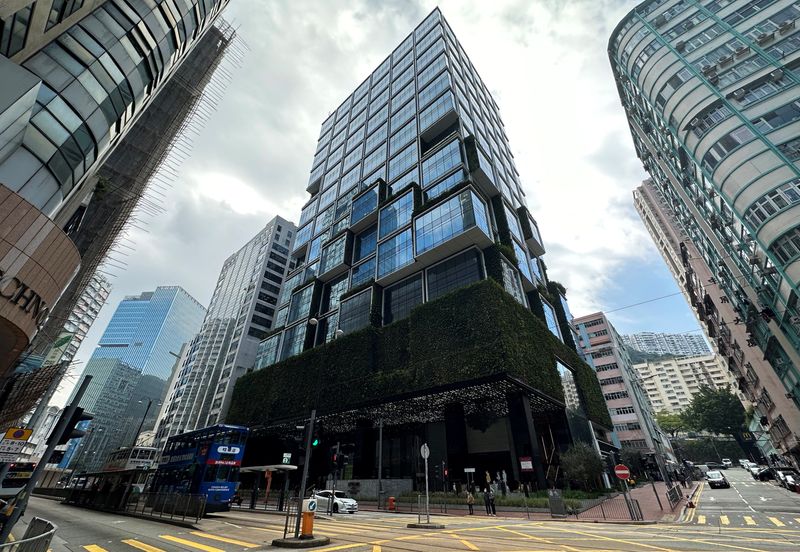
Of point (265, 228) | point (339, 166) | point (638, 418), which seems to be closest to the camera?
point (638, 418)

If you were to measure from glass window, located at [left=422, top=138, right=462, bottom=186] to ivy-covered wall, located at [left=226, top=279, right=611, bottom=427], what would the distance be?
19799 millimetres

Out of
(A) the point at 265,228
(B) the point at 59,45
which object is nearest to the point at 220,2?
(B) the point at 59,45

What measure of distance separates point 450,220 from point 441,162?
1254 cm

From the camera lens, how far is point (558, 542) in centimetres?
1005

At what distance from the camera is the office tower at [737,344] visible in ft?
142

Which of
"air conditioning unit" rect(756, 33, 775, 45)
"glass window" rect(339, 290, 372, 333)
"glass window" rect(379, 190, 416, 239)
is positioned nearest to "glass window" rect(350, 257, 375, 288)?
"glass window" rect(339, 290, 372, 333)

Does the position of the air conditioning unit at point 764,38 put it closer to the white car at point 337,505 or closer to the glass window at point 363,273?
the glass window at point 363,273

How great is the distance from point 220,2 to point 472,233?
28.0 meters

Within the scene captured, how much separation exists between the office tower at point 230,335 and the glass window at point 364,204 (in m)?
38.5

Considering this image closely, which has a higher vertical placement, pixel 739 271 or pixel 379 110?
pixel 379 110

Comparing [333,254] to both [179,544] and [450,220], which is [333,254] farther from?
[179,544]

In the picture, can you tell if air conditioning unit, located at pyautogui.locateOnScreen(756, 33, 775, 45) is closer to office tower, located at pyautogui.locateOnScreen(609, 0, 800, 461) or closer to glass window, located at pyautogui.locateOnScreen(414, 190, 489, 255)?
office tower, located at pyautogui.locateOnScreen(609, 0, 800, 461)

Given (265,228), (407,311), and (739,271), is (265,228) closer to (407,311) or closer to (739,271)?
(407,311)

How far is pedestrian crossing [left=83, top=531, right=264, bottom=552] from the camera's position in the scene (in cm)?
943
